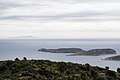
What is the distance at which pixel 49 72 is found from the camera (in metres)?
33.6

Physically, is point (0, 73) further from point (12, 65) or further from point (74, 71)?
point (74, 71)

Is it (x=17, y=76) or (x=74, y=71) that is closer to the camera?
(x=17, y=76)

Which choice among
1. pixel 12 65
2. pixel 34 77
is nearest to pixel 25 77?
pixel 34 77

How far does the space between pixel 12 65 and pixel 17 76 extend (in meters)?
5.32

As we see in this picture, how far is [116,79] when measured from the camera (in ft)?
116

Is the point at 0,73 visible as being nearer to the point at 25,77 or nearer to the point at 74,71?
the point at 25,77

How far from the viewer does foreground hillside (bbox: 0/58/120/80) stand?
3161 centimetres

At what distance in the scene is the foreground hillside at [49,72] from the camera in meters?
31.6

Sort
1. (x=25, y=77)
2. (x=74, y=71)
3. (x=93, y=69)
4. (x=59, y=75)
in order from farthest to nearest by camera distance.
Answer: (x=93, y=69)
(x=74, y=71)
(x=59, y=75)
(x=25, y=77)

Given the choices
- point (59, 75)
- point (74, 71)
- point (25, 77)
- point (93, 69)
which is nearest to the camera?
point (25, 77)

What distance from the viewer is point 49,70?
34.2 metres

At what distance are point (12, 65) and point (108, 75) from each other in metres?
11.0

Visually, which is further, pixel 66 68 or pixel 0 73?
pixel 66 68

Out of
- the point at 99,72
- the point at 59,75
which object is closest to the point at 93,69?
the point at 99,72
